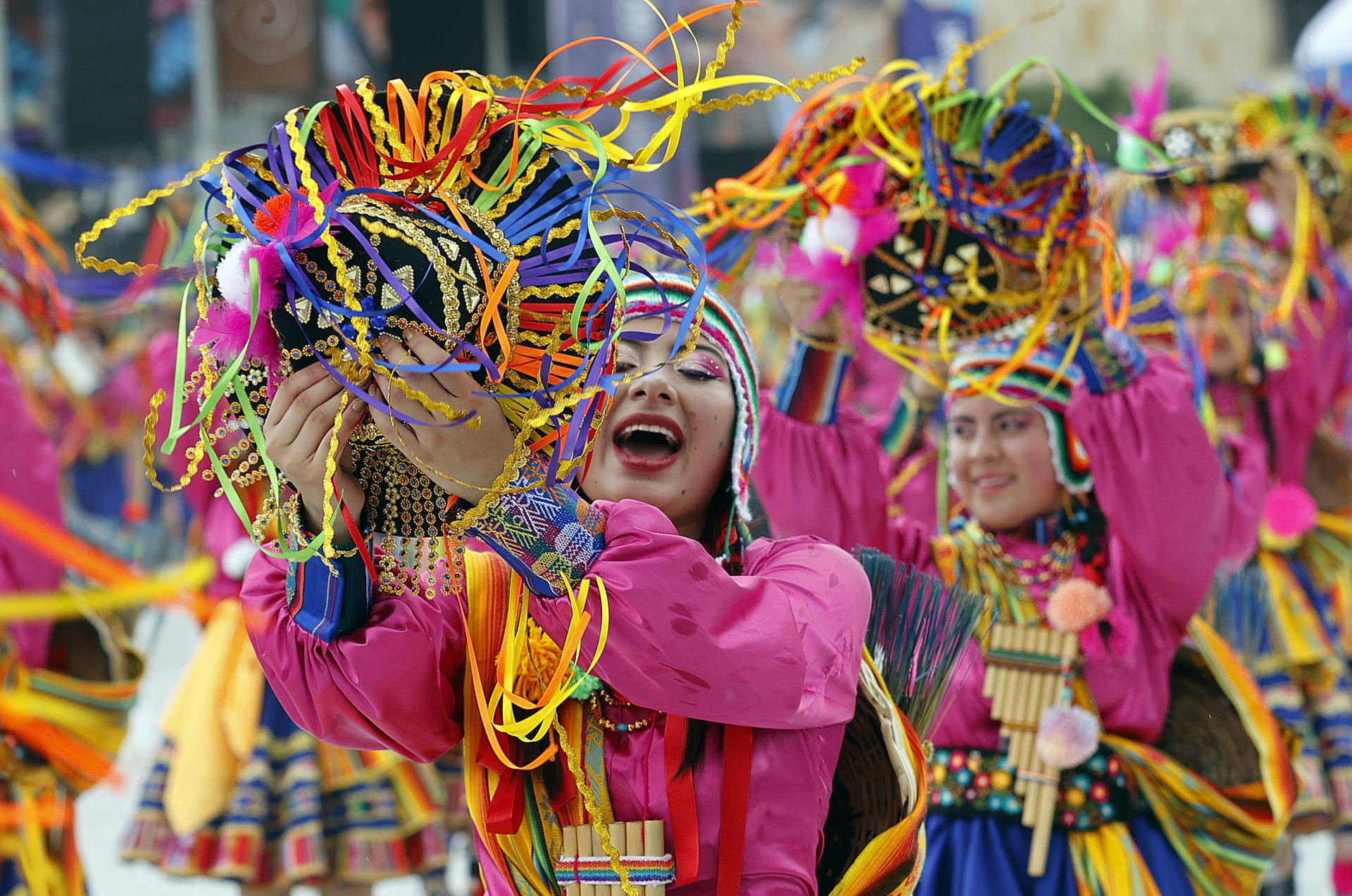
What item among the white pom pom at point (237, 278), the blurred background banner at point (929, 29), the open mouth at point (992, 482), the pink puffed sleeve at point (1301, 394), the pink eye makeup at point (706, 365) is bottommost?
the white pom pom at point (237, 278)

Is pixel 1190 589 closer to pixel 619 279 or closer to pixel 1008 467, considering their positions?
pixel 1008 467

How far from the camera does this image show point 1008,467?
2.85 metres

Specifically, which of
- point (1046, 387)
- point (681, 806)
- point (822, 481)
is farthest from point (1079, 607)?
point (681, 806)

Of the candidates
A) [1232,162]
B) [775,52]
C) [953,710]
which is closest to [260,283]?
[953,710]

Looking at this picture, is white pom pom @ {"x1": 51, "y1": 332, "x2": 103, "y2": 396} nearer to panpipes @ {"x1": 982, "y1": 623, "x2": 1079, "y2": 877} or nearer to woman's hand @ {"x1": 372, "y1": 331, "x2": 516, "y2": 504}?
panpipes @ {"x1": 982, "y1": 623, "x2": 1079, "y2": 877}

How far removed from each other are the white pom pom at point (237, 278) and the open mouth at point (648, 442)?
1.87 feet

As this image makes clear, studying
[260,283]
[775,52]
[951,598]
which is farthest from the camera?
[775,52]

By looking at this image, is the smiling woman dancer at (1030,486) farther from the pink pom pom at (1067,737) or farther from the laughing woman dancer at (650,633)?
the laughing woman dancer at (650,633)

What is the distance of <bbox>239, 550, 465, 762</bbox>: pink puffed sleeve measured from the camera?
5.20 feet

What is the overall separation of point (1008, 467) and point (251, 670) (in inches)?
85.0

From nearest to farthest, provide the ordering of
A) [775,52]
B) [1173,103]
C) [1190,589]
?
1. [1190,589]
2. [1173,103]
3. [775,52]

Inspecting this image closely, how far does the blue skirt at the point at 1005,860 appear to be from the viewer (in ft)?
8.66

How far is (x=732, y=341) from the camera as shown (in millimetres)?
1973

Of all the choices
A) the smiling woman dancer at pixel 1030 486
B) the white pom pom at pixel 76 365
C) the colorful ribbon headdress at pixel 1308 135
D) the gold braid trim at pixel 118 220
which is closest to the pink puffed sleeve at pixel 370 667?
the gold braid trim at pixel 118 220
